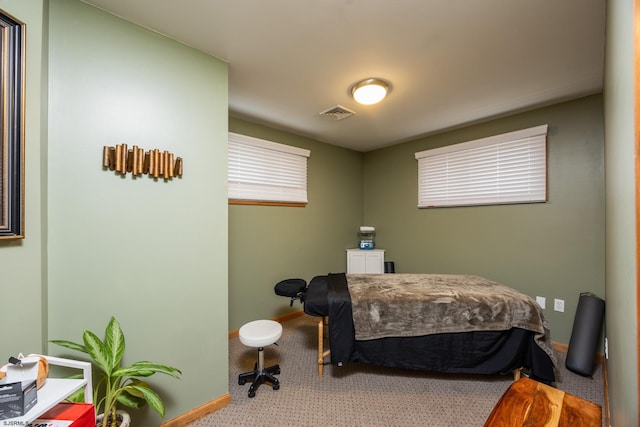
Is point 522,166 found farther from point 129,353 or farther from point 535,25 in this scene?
point 129,353

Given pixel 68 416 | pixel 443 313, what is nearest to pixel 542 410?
pixel 443 313

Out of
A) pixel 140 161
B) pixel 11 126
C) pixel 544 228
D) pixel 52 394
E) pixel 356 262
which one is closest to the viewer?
pixel 52 394

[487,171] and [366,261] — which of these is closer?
[487,171]

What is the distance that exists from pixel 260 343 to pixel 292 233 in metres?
1.76

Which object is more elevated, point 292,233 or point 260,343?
point 292,233

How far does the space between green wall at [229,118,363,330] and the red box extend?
1921 millimetres

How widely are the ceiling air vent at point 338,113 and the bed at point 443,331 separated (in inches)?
74.8

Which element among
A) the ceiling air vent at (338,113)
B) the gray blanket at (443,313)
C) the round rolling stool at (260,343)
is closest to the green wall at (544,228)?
the gray blanket at (443,313)

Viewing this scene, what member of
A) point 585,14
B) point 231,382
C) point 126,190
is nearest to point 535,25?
point 585,14

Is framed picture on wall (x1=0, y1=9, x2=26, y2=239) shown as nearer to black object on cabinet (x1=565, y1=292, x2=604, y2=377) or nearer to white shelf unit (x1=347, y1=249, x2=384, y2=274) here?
white shelf unit (x1=347, y1=249, x2=384, y2=274)

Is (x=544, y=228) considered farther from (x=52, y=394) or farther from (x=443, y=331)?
(x=52, y=394)

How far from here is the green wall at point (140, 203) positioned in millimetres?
1354

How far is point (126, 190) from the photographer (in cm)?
153

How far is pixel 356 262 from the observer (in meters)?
4.07
